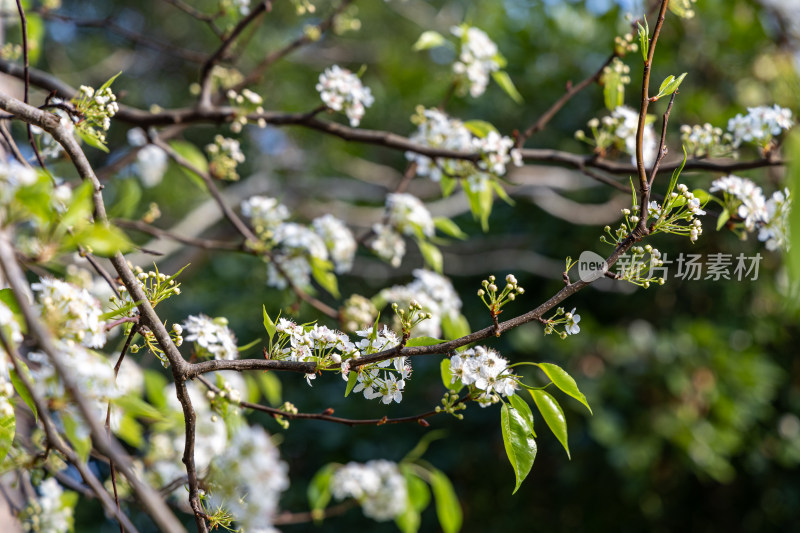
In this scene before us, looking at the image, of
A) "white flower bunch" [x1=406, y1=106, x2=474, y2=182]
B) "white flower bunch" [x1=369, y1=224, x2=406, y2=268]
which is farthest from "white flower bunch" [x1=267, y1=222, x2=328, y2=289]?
"white flower bunch" [x1=406, y1=106, x2=474, y2=182]

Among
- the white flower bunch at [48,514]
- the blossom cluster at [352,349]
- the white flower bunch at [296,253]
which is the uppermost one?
the white flower bunch at [296,253]

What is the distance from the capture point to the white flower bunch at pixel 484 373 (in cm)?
79

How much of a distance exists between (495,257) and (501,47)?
1214 millimetres

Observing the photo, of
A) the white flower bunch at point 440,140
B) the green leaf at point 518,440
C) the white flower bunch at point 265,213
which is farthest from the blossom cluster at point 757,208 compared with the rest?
the white flower bunch at point 265,213

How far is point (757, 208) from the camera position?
1122mm

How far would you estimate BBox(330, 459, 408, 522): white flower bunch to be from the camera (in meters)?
1.66

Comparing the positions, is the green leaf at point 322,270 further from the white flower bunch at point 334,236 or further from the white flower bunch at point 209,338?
the white flower bunch at point 209,338

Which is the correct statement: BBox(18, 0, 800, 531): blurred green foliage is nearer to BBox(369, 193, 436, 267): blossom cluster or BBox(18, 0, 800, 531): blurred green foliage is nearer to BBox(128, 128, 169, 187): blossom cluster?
BBox(128, 128, 169, 187): blossom cluster

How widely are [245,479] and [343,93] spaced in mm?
737

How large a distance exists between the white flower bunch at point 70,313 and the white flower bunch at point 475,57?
107 centimetres

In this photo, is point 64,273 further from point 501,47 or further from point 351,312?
point 501,47

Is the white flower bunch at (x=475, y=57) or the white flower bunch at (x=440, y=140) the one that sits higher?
the white flower bunch at (x=475, y=57)

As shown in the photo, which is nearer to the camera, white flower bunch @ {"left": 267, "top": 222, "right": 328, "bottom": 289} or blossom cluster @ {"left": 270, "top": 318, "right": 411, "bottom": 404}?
blossom cluster @ {"left": 270, "top": 318, "right": 411, "bottom": 404}

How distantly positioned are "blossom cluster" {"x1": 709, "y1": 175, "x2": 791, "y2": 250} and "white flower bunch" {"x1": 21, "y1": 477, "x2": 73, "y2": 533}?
134cm
